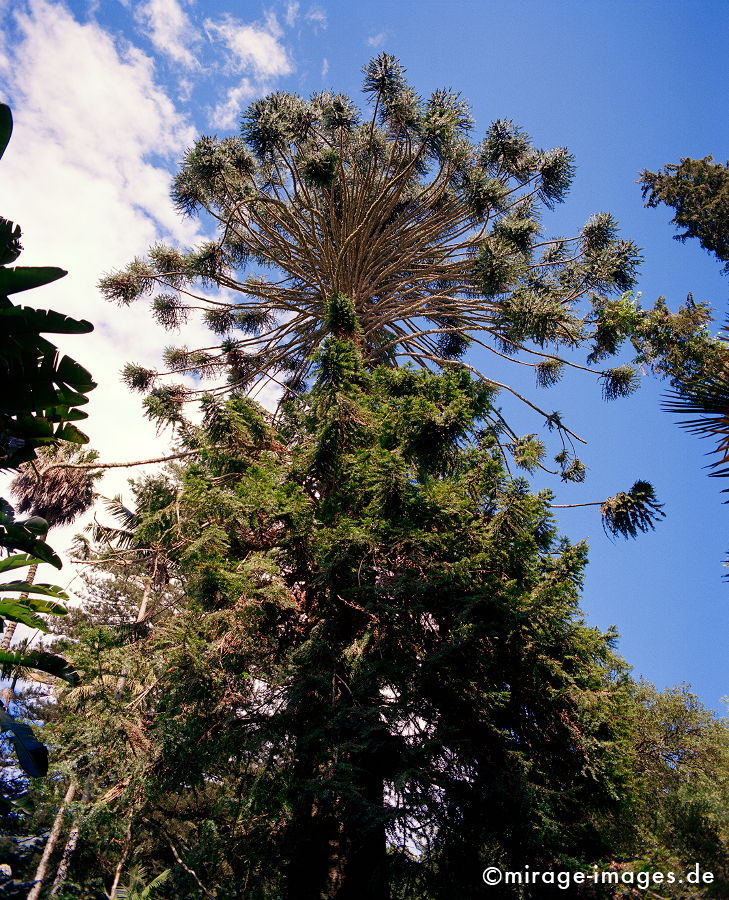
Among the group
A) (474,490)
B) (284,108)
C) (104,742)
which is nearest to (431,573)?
(474,490)

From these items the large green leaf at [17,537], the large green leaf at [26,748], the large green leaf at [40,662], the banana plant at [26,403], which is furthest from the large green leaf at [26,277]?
the large green leaf at [26,748]

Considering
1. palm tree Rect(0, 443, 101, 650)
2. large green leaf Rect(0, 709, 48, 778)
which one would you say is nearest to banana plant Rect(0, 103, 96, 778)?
large green leaf Rect(0, 709, 48, 778)

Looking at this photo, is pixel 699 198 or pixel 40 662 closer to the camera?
pixel 40 662

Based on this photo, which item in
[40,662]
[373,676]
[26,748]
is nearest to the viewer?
[26,748]

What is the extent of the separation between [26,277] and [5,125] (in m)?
0.84

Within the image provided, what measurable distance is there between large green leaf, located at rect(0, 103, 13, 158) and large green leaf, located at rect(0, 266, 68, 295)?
2.08 ft

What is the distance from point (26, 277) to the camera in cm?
311

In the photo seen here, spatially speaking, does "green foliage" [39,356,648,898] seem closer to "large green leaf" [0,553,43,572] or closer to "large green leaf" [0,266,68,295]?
"large green leaf" [0,553,43,572]

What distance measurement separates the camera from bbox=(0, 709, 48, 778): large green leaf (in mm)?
2783

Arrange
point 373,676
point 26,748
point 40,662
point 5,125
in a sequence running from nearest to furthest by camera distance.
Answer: point 26,748 < point 5,125 < point 40,662 < point 373,676

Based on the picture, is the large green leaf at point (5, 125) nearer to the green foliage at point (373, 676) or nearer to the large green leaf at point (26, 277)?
the large green leaf at point (26, 277)

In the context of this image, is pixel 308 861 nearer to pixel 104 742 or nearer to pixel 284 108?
pixel 104 742

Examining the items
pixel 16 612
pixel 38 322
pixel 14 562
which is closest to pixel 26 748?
pixel 16 612

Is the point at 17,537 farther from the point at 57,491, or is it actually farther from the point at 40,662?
the point at 57,491
